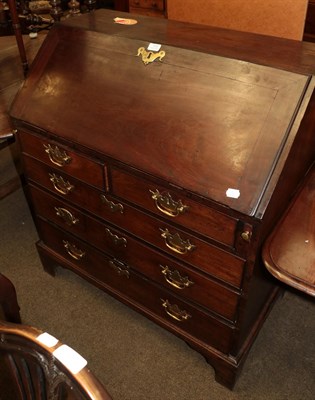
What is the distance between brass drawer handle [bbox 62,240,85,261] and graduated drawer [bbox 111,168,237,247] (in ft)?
1.73

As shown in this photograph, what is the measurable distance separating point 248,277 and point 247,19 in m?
1.95

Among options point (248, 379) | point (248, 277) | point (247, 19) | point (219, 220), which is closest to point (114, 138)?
point (219, 220)

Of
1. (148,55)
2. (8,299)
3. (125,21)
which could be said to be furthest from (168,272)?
(125,21)

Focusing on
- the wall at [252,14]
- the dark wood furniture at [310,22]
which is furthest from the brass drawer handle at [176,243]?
the dark wood furniture at [310,22]

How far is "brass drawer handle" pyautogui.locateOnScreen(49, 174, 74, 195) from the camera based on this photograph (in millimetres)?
1524

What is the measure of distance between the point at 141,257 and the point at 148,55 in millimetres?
712

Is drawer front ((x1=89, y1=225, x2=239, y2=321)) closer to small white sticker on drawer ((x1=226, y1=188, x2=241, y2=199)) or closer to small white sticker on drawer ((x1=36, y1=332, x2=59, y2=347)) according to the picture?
small white sticker on drawer ((x1=226, y1=188, x2=241, y2=199))

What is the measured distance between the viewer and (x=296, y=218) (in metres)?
1.11

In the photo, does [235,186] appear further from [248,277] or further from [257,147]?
[248,277]

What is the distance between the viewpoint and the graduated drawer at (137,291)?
1.45 m

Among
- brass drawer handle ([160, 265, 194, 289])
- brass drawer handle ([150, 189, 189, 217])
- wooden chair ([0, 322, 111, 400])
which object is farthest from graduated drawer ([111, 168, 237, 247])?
wooden chair ([0, 322, 111, 400])

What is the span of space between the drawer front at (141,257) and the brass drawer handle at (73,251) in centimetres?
10

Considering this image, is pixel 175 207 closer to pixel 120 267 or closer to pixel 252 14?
pixel 120 267

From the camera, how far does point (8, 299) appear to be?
0.91 meters
